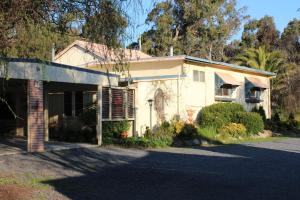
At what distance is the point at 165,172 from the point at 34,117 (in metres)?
6.27

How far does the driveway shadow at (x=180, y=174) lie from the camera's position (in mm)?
9703

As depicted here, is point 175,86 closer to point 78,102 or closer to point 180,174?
point 78,102

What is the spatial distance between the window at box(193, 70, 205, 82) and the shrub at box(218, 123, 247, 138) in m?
2.68

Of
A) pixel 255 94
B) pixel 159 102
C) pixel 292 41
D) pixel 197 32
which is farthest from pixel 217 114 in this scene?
pixel 292 41

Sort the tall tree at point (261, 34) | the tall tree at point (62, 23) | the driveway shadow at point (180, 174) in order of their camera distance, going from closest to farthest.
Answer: the tall tree at point (62, 23)
the driveway shadow at point (180, 174)
the tall tree at point (261, 34)

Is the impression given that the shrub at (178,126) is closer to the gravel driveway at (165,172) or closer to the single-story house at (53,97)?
the single-story house at (53,97)

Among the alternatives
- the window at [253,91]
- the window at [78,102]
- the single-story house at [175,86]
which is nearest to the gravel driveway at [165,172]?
the single-story house at [175,86]

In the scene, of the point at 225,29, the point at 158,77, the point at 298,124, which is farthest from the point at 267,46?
the point at 158,77

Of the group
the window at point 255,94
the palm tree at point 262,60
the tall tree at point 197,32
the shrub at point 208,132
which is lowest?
the shrub at point 208,132

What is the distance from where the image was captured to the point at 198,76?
85.3ft

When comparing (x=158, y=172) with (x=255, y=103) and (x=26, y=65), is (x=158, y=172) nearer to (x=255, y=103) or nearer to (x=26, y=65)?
(x=26, y=65)

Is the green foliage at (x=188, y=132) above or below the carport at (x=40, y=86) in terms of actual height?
below

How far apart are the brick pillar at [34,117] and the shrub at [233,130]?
9.98 meters

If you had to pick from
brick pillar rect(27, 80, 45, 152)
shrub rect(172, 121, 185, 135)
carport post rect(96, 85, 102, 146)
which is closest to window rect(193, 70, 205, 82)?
shrub rect(172, 121, 185, 135)
